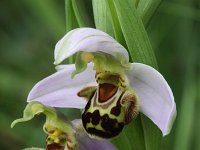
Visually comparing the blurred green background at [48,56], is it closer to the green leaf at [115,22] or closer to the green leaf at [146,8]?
the green leaf at [146,8]

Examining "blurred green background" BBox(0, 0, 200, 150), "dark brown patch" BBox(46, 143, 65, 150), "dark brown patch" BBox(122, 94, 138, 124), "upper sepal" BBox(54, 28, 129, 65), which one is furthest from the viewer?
"blurred green background" BBox(0, 0, 200, 150)

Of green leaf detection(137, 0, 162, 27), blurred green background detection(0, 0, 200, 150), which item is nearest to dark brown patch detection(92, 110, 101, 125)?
green leaf detection(137, 0, 162, 27)

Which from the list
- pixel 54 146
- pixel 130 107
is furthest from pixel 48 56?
pixel 130 107

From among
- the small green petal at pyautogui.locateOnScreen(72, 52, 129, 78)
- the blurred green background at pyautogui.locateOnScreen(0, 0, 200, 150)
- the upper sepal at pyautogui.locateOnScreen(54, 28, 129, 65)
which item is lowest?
the blurred green background at pyautogui.locateOnScreen(0, 0, 200, 150)

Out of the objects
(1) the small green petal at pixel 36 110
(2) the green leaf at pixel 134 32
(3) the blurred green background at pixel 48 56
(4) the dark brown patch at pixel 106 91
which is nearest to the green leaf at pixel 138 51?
(2) the green leaf at pixel 134 32

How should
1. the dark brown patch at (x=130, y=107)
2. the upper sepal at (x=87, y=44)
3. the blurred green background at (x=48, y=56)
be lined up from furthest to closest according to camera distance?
the blurred green background at (x=48, y=56) < the dark brown patch at (x=130, y=107) < the upper sepal at (x=87, y=44)

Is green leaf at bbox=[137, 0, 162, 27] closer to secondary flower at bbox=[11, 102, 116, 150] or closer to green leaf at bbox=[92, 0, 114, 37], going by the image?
green leaf at bbox=[92, 0, 114, 37]
